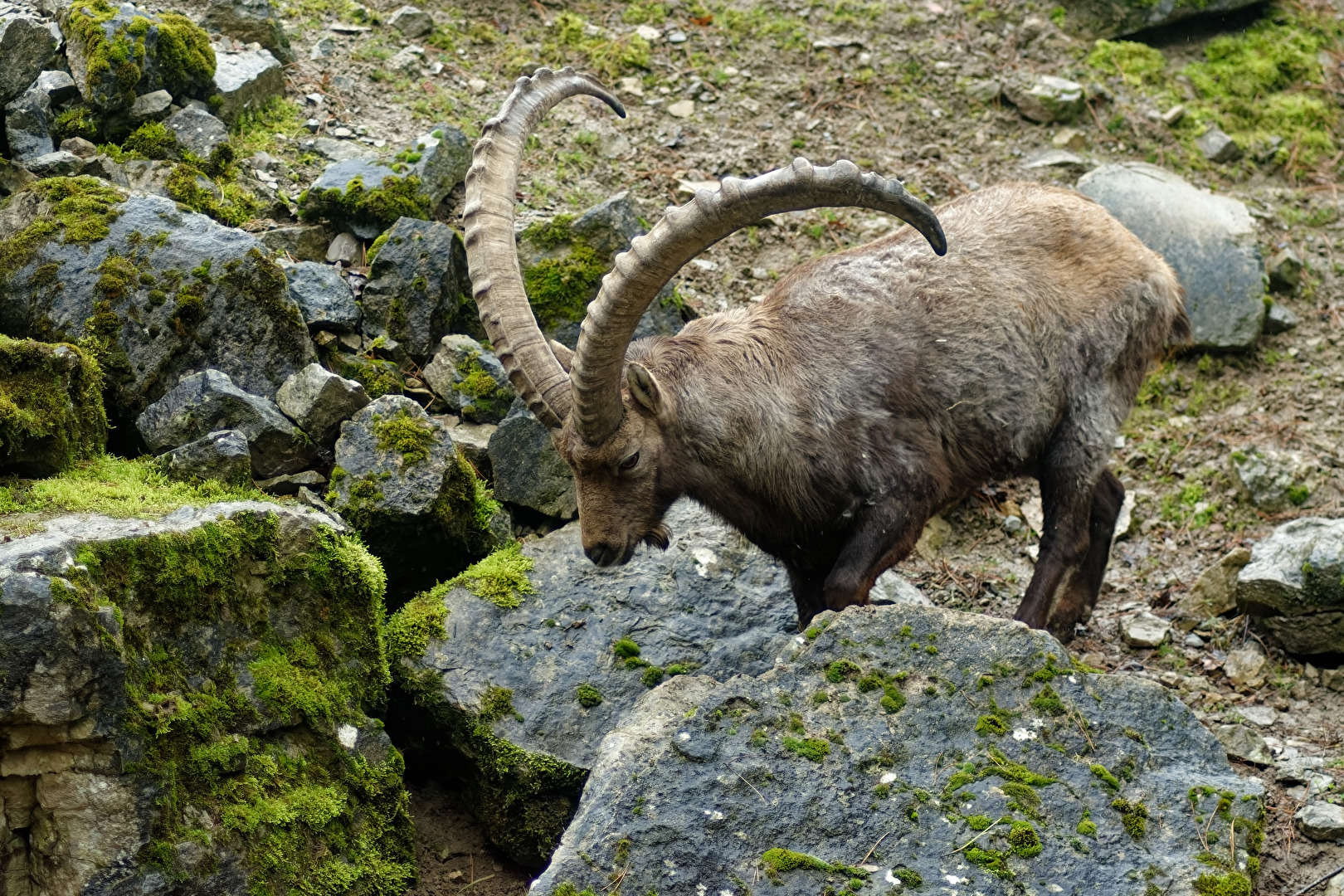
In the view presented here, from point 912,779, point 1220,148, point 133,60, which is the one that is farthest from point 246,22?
point 1220,148

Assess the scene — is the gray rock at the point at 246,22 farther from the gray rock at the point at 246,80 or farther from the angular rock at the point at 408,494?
the angular rock at the point at 408,494

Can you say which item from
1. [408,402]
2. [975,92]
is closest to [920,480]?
[408,402]

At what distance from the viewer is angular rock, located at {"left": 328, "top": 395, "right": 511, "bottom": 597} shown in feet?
22.7

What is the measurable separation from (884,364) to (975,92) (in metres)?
6.58

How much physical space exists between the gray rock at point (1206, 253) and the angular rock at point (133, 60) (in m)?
7.83

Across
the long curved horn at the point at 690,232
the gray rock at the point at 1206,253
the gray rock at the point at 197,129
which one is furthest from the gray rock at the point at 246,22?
the gray rock at the point at 1206,253

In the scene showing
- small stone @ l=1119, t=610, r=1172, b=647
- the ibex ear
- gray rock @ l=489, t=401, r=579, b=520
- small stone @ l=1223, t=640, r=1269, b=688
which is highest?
the ibex ear

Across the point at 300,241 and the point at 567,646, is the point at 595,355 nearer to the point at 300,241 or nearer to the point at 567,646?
the point at 567,646

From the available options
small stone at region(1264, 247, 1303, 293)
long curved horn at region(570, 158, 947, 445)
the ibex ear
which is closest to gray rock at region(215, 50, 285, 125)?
Result: the ibex ear

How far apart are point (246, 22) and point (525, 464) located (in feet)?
19.0

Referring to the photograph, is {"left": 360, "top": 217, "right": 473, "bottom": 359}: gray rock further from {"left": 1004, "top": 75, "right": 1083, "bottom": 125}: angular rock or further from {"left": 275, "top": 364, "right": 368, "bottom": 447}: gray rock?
{"left": 1004, "top": 75, "right": 1083, "bottom": 125}: angular rock

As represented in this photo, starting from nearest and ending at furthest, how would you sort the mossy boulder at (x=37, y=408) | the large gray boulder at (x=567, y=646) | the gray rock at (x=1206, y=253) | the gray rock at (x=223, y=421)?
the mossy boulder at (x=37, y=408), the large gray boulder at (x=567, y=646), the gray rock at (x=223, y=421), the gray rock at (x=1206, y=253)

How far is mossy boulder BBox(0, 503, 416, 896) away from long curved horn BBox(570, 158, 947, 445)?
150 centimetres

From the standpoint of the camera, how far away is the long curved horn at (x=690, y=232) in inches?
219
